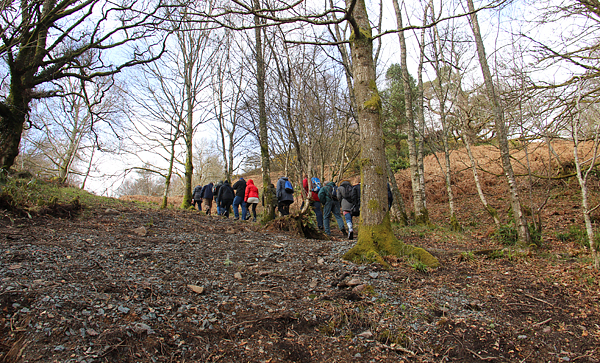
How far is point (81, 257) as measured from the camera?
140 inches

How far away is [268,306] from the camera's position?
299 cm

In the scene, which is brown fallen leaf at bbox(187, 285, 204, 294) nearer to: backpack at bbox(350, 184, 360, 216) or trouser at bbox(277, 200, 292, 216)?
backpack at bbox(350, 184, 360, 216)

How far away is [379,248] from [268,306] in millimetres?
2249

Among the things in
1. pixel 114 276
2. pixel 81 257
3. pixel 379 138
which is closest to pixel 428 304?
pixel 379 138

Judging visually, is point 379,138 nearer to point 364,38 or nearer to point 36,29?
point 364,38

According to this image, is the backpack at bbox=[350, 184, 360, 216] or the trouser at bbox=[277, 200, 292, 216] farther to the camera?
the trouser at bbox=[277, 200, 292, 216]

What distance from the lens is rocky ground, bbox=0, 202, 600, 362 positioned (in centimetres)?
226

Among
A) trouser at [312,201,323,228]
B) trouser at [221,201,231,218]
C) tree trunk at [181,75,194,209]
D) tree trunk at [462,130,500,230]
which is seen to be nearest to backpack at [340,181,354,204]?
trouser at [312,201,323,228]

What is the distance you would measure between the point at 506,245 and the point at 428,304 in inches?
178

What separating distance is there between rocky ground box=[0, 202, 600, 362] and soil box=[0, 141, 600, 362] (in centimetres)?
1

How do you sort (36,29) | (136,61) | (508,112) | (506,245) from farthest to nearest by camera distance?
1. (136,61)
2. (508,112)
3. (506,245)
4. (36,29)

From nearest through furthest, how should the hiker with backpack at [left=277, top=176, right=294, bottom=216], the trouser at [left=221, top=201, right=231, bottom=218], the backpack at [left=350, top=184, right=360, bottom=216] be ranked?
1. the backpack at [left=350, top=184, right=360, bottom=216]
2. the hiker with backpack at [left=277, top=176, right=294, bottom=216]
3. the trouser at [left=221, top=201, right=231, bottom=218]

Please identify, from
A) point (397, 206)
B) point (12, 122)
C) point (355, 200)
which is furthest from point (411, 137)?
point (12, 122)

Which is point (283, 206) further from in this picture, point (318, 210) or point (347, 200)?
point (347, 200)
